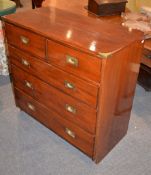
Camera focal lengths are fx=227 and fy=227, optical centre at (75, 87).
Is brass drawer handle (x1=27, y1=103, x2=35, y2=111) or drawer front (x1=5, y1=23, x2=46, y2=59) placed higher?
drawer front (x1=5, y1=23, x2=46, y2=59)

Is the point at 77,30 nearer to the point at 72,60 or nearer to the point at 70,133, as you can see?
the point at 72,60

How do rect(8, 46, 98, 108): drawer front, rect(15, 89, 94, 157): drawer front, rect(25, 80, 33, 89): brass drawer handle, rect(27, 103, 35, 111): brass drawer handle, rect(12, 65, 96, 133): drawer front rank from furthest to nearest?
rect(27, 103, 35, 111): brass drawer handle < rect(25, 80, 33, 89): brass drawer handle < rect(15, 89, 94, 157): drawer front < rect(12, 65, 96, 133): drawer front < rect(8, 46, 98, 108): drawer front

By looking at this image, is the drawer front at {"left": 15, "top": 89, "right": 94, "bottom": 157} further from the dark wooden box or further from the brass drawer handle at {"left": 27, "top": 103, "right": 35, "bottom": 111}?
the dark wooden box

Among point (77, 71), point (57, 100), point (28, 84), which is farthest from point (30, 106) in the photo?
point (77, 71)

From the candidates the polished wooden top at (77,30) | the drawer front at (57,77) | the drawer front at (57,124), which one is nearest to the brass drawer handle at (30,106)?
the drawer front at (57,124)

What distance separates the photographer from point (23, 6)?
5.05 meters

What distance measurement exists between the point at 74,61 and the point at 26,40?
45 centimetres

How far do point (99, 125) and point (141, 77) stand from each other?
1266 mm

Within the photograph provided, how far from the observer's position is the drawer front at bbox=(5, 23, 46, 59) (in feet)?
4.90

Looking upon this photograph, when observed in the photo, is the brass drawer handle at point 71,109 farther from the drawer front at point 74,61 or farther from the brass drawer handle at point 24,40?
the brass drawer handle at point 24,40

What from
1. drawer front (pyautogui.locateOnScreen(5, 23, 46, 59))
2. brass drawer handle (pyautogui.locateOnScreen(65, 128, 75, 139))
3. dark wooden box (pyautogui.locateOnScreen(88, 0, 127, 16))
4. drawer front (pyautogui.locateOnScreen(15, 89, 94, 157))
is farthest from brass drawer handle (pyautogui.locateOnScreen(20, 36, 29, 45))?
dark wooden box (pyautogui.locateOnScreen(88, 0, 127, 16))

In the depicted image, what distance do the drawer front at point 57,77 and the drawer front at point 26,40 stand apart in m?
0.06

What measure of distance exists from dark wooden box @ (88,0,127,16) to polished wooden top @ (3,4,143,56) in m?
0.57

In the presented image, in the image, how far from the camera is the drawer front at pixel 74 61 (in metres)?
1.25
